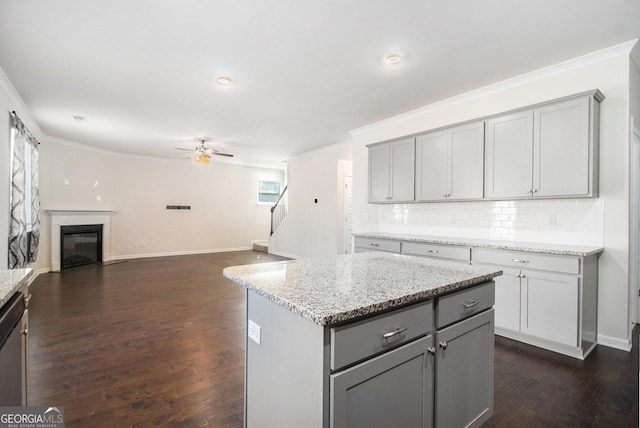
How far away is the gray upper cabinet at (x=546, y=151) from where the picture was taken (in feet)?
9.00

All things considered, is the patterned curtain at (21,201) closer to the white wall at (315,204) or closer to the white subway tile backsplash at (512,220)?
the white wall at (315,204)

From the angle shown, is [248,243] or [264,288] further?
[248,243]

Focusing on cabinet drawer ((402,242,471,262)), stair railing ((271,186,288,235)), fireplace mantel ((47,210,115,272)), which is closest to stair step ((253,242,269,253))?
stair railing ((271,186,288,235))

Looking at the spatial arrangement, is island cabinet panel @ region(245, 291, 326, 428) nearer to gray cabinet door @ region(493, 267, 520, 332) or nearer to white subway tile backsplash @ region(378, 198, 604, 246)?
gray cabinet door @ region(493, 267, 520, 332)

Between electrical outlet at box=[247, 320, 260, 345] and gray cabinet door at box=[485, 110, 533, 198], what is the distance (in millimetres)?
2980

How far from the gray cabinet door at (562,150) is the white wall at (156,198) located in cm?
814

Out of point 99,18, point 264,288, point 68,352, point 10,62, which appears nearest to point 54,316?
point 68,352

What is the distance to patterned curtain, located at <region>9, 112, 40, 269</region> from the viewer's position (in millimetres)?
4047

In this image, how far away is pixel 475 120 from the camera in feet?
11.4

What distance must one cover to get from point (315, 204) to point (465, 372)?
5965mm

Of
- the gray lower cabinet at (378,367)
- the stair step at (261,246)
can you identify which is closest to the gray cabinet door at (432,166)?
the gray lower cabinet at (378,367)

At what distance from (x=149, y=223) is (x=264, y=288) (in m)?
8.31

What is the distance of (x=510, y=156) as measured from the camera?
321 cm

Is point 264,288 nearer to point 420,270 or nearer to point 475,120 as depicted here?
point 420,270
